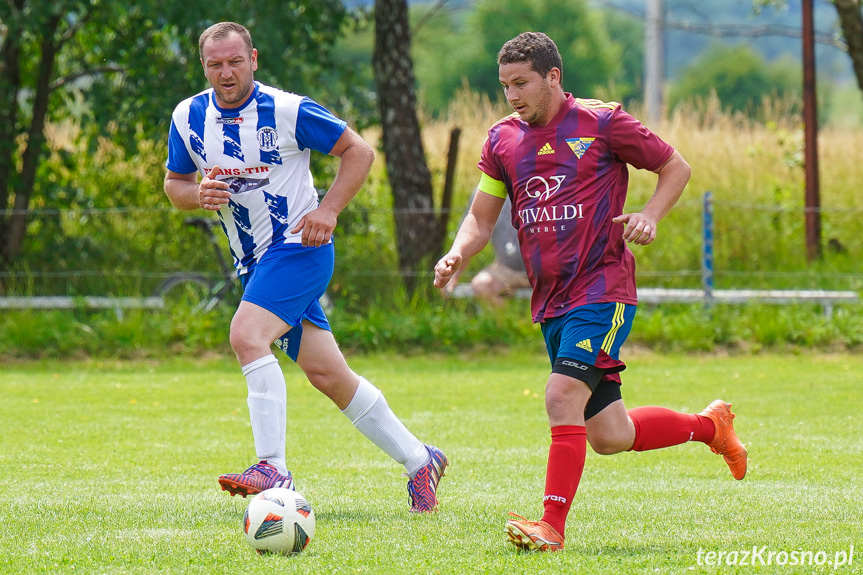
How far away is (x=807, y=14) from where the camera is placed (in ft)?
47.3

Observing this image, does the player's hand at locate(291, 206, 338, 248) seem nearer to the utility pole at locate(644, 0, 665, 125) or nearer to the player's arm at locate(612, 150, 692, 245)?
the player's arm at locate(612, 150, 692, 245)

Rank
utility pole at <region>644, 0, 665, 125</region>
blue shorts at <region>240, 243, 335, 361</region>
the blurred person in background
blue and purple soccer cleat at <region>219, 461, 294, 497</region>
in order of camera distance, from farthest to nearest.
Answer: utility pole at <region>644, 0, 665, 125</region>, the blurred person in background, blue shorts at <region>240, 243, 335, 361</region>, blue and purple soccer cleat at <region>219, 461, 294, 497</region>

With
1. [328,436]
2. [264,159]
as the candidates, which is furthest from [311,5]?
[264,159]

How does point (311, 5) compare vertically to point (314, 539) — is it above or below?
above

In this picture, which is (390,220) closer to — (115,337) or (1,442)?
(115,337)

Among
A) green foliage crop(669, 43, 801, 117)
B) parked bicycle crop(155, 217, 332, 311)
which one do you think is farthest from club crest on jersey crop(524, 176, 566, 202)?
green foliage crop(669, 43, 801, 117)

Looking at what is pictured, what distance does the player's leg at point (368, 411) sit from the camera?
4980 mm

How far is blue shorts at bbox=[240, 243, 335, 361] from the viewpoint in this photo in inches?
190

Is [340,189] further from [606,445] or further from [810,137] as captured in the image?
[810,137]

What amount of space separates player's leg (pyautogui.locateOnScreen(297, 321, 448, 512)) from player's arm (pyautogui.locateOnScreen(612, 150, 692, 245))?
4.78 feet

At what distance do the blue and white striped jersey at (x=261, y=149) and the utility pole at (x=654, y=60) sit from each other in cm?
1316

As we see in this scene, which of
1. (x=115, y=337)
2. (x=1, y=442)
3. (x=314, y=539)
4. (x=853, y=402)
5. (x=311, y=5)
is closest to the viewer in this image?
(x=314, y=539)

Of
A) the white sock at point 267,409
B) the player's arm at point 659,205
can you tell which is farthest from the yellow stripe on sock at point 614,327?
the white sock at point 267,409

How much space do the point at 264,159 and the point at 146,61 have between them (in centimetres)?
Answer: 853
